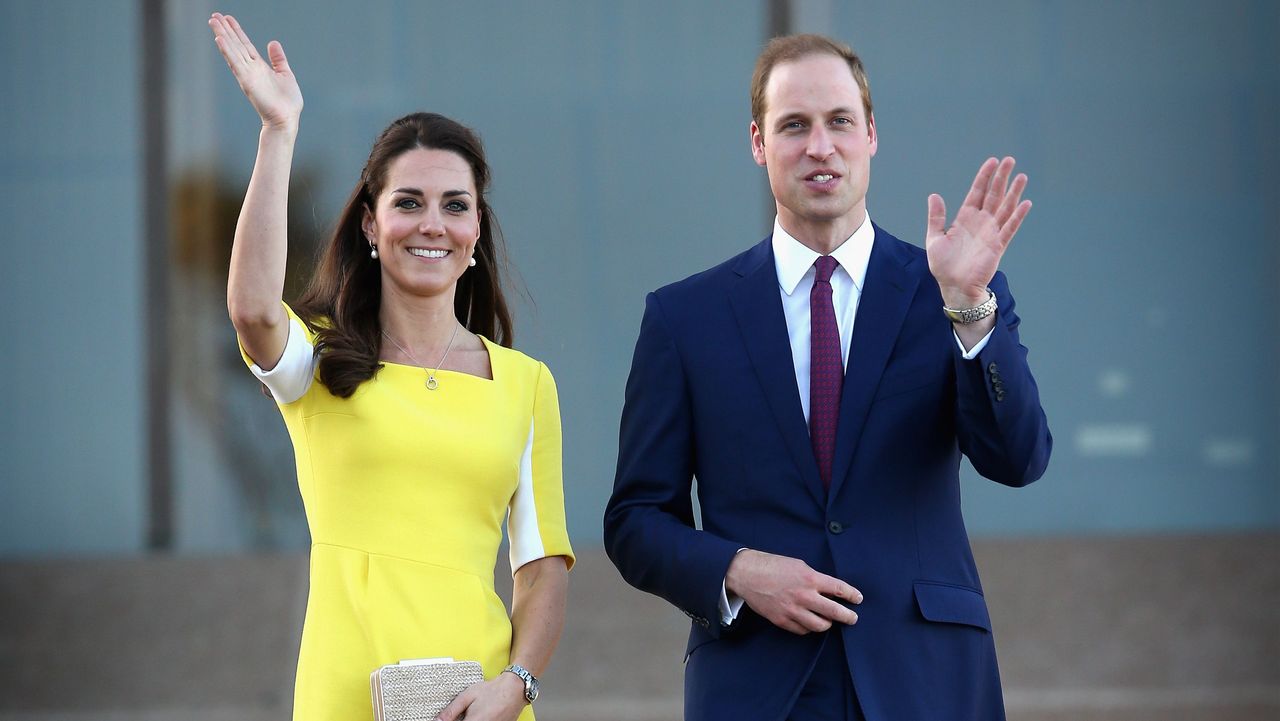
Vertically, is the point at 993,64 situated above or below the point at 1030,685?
above

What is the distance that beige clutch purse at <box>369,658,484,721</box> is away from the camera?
2533 mm

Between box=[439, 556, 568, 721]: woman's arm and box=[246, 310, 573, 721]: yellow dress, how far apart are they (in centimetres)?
4

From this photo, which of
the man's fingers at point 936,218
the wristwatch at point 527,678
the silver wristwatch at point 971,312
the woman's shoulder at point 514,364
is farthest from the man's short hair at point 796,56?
the wristwatch at point 527,678

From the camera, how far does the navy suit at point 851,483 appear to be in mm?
2625

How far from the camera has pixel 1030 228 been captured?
7008 millimetres

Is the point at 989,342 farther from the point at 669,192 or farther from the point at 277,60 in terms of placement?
the point at 669,192

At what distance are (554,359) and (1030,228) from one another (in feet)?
7.38

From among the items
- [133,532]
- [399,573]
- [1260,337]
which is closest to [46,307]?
[133,532]

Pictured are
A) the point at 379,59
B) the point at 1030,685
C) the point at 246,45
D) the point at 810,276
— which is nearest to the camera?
the point at 246,45

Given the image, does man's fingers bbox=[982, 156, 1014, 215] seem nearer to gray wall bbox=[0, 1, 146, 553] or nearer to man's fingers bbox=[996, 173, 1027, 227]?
man's fingers bbox=[996, 173, 1027, 227]

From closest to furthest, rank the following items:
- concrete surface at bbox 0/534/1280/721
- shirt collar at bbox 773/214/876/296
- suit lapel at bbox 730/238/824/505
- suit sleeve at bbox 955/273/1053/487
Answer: suit sleeve at bbox 955/273/1053/487, suit lapel at bbox 730/238/824/505, shirt collar at bbox 773/214/876/296, concrete surface at bbox 0/534/1280/721

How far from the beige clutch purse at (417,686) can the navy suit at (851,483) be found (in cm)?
39

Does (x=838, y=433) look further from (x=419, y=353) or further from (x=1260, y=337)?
(x=1260, y=337)

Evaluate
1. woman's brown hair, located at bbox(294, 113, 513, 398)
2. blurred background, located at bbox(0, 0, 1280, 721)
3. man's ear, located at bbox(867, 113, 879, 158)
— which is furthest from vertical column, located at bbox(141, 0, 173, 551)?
man's ear, located at bbox(867, 113, 879, 158)
